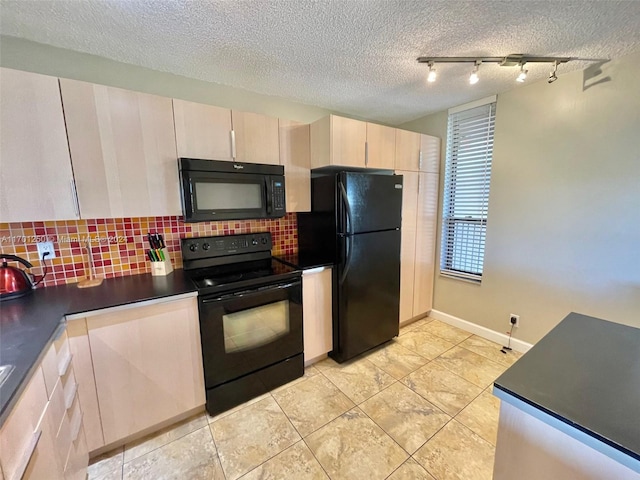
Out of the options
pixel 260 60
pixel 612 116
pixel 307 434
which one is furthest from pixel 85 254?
pixel 612 116

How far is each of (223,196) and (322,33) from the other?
1183 mm

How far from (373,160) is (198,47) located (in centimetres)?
151

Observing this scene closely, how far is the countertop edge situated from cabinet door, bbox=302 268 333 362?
4.91 ft

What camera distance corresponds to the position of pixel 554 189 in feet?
7.04

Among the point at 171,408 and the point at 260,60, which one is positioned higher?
the point at 260,60

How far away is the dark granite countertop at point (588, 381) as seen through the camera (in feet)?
2.03

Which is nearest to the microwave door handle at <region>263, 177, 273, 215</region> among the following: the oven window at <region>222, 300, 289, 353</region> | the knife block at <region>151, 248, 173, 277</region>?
the oven window at <region>222, 300, 289, 353</region>

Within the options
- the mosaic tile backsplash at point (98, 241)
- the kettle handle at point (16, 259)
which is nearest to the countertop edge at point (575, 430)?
the mosaic tile backsplash at point (98, 241)

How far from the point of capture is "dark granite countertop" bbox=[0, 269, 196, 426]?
88 cm

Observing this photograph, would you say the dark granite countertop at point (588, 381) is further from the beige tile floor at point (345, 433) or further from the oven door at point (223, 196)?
the oven door at point (223, 196)

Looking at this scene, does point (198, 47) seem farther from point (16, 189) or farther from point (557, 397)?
point (557, 397)

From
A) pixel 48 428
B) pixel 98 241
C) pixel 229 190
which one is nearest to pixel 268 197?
pixel 229 190

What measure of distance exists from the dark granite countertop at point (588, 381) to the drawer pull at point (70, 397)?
5.83 ft

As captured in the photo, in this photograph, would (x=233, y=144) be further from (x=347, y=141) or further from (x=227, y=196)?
(x=347, y=141)
